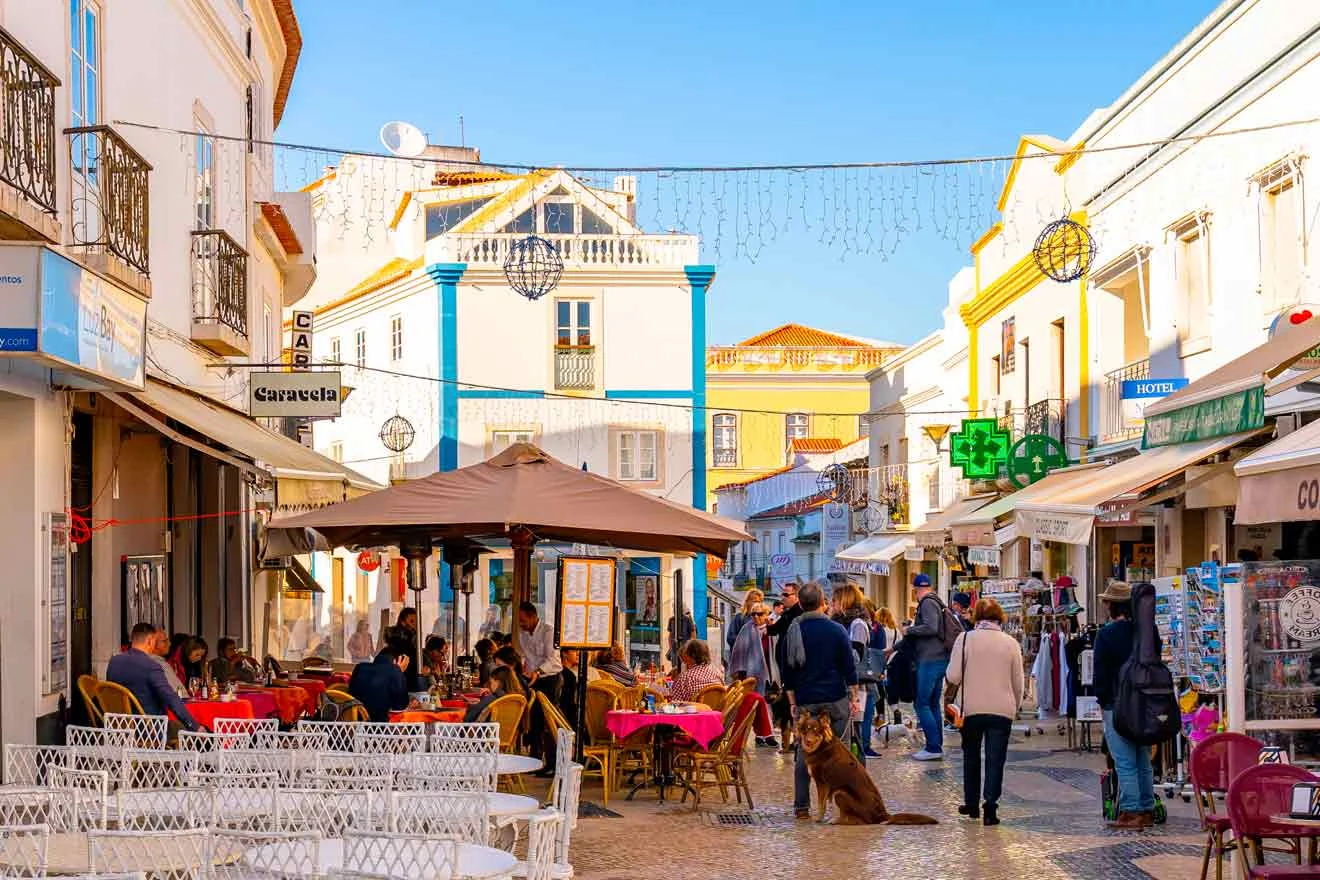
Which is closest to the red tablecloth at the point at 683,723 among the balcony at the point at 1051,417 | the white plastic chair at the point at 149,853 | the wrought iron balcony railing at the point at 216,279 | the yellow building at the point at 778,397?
the wrought iron balcony railing at the point at 216,279

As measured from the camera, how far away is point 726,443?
2692 inches

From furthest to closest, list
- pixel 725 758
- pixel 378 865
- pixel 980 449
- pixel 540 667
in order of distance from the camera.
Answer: pixel 980 449
pixel 540 667
pixel 725 758
pixel 378 865

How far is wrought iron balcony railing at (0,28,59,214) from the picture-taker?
33.1 ft

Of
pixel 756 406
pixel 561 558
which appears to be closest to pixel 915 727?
pixel 561 558

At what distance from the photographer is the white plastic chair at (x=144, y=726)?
34.5 ft

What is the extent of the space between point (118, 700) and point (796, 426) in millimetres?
53352

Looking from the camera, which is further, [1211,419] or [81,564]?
[81,564]

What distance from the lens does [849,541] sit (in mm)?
48938

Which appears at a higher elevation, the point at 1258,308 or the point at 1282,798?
the point at 1258,308

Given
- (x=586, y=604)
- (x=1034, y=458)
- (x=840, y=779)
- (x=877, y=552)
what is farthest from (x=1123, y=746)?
(x=877, y=552)

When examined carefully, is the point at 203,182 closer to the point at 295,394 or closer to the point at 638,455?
the point at 295,394

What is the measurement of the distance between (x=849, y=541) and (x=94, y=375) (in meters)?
38.8

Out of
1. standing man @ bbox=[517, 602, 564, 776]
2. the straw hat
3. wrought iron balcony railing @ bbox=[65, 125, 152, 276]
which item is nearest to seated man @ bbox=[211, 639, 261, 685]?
standing man @ bbox=[517, 602, 564, 776]

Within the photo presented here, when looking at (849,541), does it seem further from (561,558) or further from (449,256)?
(561,558)
